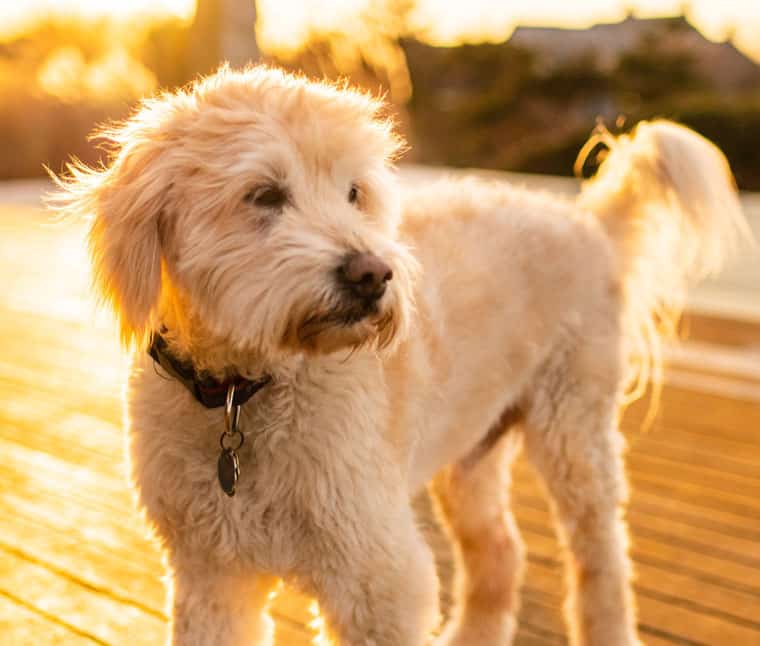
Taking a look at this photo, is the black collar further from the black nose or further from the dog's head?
the black nose

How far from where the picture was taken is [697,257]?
110 inches

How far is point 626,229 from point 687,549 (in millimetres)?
1068

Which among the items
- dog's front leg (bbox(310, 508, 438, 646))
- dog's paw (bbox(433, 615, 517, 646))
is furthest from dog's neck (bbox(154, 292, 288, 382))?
dog's paw (bbox(433, 615, 517, 646))

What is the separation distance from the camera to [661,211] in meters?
2.77

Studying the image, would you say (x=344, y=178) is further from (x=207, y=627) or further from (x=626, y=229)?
(x=626, y=229)

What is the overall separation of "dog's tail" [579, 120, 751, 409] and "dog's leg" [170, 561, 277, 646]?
4.63 ft

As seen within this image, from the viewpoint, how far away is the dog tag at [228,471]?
169 cm

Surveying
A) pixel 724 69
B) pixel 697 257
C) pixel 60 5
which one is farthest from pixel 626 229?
pixel 60 5

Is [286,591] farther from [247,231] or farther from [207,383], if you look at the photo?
[247,231]

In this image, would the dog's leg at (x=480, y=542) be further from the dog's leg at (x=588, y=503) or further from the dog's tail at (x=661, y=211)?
the dog's tail at (x=661, y=211)

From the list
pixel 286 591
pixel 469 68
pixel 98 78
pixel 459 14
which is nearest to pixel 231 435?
pixel 286 591

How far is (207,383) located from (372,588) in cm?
51

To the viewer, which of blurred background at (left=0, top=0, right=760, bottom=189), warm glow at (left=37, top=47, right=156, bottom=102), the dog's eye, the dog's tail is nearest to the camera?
the dog's eye

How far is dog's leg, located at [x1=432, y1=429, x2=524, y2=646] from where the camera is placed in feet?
8.57
